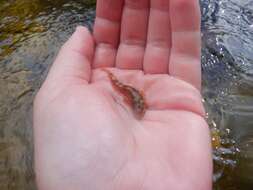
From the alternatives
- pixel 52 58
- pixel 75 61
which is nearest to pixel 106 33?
pixel 75 61

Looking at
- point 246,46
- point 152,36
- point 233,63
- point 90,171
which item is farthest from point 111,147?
point 246,46

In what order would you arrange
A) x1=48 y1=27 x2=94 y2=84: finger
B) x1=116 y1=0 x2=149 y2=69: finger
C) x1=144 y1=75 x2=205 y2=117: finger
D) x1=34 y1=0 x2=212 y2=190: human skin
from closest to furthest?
1. x1=34 y1=0 x2=212 y2=190: human skin
2. x1=144 y1=75 x2=205 y2=117: finger
3. x1=48 y1=27 x2=94 y2=84: finger
4. x1=116 y1=0 x2=149 y2=69: finger

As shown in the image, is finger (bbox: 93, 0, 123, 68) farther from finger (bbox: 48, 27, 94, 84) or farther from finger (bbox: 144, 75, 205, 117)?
finger (bbox: 144, 75, 205, 117)

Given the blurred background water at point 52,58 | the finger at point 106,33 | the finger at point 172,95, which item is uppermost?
the finger at point 106,33

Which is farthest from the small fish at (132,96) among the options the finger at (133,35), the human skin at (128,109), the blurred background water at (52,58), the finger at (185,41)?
the blurred background water at (52,58)

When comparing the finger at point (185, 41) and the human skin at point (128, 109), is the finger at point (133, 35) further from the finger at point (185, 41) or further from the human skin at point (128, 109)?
the finger at point (185, 41)

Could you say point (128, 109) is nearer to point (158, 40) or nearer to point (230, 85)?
point (158, 40)

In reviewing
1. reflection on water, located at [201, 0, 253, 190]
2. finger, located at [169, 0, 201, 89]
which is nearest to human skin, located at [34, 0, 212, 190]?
finger, located at [169, 0, 201, 89]
